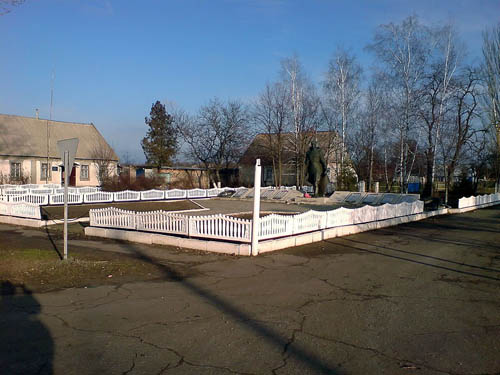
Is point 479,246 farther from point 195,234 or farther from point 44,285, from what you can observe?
point 44,285

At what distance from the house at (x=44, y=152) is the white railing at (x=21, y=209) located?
22.2 m

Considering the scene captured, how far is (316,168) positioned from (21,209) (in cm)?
1919

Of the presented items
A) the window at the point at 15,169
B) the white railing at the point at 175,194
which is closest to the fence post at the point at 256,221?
the white railing at the point at 175,194

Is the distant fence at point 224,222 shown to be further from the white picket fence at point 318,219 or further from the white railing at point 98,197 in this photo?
the white railing at point 98,197

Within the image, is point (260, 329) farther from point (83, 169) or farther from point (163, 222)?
point (83, 169)

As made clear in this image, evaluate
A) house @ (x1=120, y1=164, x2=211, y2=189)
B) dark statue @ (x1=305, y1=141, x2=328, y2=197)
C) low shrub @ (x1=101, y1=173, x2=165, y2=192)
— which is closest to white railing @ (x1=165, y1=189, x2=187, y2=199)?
low shrub @ (x1=101, y1=173, x2=165, y2=192)

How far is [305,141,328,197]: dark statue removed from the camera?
29578 millimetres

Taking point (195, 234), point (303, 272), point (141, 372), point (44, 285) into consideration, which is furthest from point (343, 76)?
point (141, 372)

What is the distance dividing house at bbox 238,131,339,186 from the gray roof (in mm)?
17521

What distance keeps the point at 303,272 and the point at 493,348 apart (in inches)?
174

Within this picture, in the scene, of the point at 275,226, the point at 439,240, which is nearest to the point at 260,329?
the point at 275,226

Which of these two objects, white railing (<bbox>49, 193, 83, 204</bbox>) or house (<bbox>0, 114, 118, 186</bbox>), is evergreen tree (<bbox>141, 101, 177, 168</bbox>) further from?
white railing (<bbox>49, 193, 83, 204</bbox>)

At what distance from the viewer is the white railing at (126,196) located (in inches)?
1142

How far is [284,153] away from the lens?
163 ft
